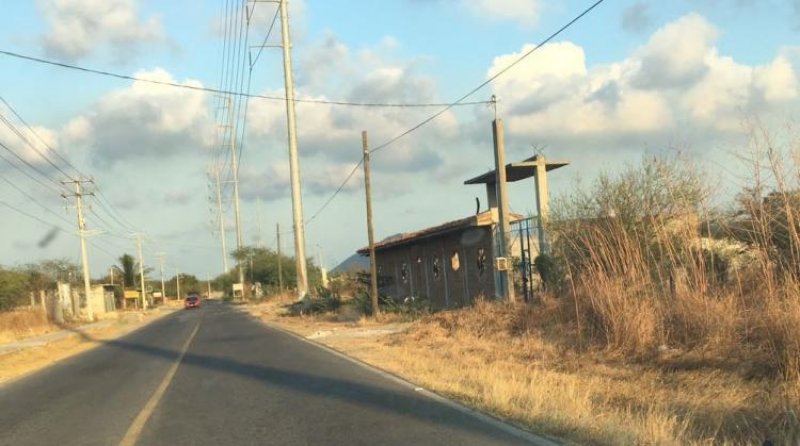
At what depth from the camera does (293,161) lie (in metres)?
42.8

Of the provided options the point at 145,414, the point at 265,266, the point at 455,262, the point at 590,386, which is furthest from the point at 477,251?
the point at 265,266

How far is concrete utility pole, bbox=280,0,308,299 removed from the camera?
1689 inches

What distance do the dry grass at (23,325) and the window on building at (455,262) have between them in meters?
Result: 21.0

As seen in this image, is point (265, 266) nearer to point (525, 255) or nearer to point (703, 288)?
point (525, 255)

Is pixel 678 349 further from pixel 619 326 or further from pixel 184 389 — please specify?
pixel 184 389

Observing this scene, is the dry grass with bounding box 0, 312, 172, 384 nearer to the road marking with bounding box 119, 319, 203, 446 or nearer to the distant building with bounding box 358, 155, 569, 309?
the road marking with bounding box 119, 319, 203, 446

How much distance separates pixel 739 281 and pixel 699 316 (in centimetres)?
81

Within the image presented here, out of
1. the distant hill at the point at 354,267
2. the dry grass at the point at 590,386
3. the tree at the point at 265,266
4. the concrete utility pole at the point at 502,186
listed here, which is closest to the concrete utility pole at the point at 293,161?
the distant hill at the point at 354,267

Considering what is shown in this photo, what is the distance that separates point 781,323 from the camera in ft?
29.1

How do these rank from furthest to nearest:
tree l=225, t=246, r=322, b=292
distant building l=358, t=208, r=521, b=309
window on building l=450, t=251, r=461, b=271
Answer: tree l=225, t=246, r=322, b=292 → window on building l=450, t=251, r=461, b=271 → distant building l=358, t=208, r=521, b=309

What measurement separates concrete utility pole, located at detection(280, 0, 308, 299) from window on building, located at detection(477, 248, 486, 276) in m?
17.6

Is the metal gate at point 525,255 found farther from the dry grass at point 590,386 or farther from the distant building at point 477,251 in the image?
the dry grass at point 590,386

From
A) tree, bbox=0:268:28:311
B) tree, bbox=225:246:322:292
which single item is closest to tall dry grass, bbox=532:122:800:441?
tree, bbox=0:268:28:311

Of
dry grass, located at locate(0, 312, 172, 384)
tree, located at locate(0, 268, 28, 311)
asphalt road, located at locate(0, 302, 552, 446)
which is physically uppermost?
tree, located at locate(0, 268, 28, 311)
